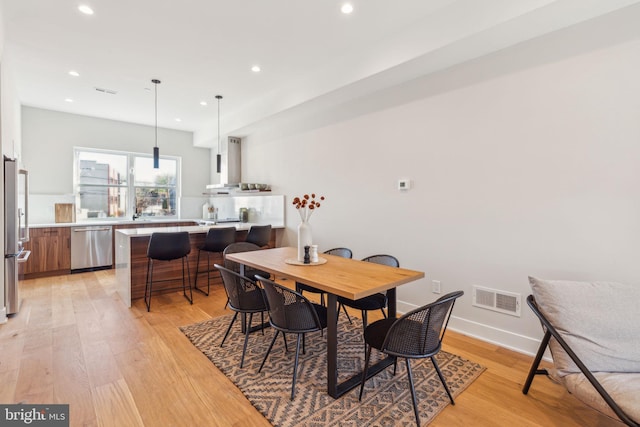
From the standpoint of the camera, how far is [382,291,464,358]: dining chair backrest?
175cm

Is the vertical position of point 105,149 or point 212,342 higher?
point 105,149

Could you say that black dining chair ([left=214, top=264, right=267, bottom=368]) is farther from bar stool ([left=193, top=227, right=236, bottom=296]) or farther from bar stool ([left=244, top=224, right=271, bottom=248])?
→ bar stool ([left=244, top=224, right=271, bottom=248])

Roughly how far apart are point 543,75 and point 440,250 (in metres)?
1.72

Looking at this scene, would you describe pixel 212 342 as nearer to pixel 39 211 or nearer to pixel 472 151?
pixel 472 151

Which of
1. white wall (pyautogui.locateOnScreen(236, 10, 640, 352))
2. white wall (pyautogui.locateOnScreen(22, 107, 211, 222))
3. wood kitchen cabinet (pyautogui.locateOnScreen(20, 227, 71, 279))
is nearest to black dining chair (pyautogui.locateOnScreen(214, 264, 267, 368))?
white wall (pyautogui.locateOnScreen(236, 10, 640, 352))

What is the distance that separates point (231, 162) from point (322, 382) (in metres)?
4.90

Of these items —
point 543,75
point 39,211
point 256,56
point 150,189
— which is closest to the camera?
point 543,75

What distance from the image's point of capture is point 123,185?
6.36m

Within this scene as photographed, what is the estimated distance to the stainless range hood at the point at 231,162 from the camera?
6.16 m

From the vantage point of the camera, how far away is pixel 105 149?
6.04 meters

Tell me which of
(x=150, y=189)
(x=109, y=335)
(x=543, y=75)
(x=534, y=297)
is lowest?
(x=109, y=335)

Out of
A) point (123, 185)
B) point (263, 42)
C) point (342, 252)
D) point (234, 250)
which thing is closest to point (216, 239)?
point (234, 250)

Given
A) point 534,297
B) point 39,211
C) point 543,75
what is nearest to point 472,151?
point 543,75

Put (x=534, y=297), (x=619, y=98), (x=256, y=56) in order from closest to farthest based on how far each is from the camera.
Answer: (x=534, y=297), (x=619, y=98), (x=256, y=56)
